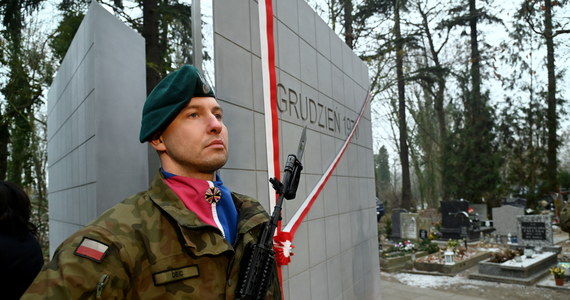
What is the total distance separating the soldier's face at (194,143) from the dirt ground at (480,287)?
734 cm

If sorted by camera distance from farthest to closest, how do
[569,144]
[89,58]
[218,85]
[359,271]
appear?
[569,144]
[359,271]
[89,58]
[218,85]

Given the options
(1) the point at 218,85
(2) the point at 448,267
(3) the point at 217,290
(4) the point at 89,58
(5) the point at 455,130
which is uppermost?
(5) the point at 455,130

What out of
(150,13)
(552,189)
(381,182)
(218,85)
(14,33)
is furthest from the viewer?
(381,182)

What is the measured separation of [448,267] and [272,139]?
817cm

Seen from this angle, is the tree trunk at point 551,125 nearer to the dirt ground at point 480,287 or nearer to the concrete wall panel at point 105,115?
the dirt ground at point 480,287

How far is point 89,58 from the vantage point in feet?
8.94

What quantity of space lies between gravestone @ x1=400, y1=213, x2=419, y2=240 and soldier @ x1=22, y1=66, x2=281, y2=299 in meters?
12.5

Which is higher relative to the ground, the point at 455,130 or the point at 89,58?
the point at 455,130

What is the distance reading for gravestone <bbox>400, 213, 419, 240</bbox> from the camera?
43.3 feet

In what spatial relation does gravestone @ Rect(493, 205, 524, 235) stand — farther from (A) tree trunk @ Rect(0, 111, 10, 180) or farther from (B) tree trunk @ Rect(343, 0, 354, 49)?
(A) tree trunk @ Rect(0, 111, 10, 180)

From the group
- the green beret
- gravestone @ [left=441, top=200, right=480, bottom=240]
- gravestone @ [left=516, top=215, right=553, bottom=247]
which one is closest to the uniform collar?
the green beret

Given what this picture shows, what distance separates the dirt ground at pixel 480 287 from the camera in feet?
24.3

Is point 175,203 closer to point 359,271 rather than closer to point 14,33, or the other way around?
point 359,271

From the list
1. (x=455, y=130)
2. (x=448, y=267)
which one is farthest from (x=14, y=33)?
(x=455, y=130)
